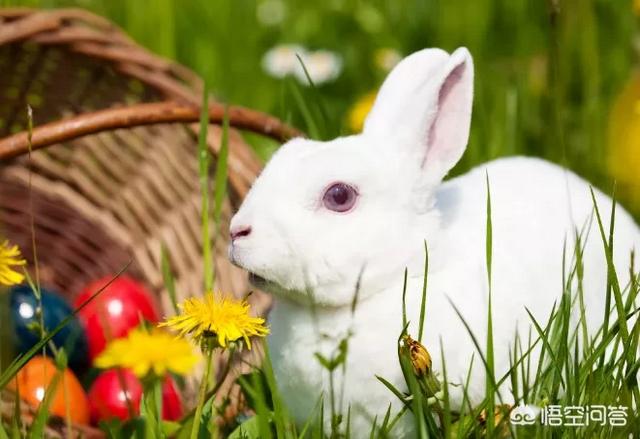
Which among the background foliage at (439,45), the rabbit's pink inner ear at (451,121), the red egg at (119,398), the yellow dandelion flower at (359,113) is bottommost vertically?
the red egg at (119,398)

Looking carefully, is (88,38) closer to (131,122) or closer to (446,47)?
(131,122)

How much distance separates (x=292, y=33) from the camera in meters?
3.45

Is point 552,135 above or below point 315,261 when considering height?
above

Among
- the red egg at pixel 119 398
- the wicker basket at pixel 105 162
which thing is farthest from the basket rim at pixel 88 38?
the red egg at pixel 119 398

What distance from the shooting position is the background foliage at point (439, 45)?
2.79 meters

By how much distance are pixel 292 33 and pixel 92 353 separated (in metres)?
1.29

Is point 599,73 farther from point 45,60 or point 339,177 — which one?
point 339,177

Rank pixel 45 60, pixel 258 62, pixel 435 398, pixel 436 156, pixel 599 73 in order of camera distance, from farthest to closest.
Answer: pixel 258 62 → pixel 599 73 → pixel 45 60 → pixel 436 156 → pixel 435 398

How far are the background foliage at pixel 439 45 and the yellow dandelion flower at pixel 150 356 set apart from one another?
1.53 metres

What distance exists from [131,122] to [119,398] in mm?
523

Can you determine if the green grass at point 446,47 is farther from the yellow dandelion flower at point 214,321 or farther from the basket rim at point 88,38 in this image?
the yellow dandelion flower at point 214,321

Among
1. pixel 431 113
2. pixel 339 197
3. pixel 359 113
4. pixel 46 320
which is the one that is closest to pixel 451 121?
pixel 431 113

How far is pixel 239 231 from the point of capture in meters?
1.60

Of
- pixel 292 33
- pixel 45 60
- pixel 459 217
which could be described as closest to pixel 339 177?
pixel 459 217
